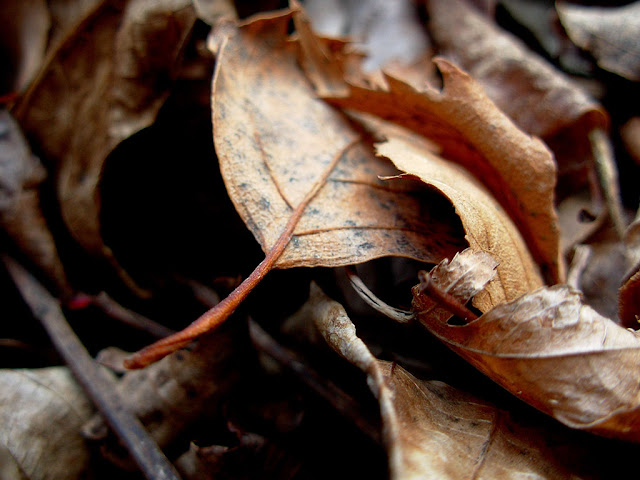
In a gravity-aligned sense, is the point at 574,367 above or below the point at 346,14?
below

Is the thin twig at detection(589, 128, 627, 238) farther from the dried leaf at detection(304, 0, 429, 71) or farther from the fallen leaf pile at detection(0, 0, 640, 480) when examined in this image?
the dried leaf at detection(304, 0, 429, 71)

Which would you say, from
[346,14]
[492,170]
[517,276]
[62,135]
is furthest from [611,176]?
[62,135]

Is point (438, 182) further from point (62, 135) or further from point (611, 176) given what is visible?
point (62, 135)

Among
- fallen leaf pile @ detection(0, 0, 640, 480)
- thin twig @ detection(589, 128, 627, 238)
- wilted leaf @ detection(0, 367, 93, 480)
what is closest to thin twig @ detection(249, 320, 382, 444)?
fallen leaf pile @ detection(0, 0, 640, 480)

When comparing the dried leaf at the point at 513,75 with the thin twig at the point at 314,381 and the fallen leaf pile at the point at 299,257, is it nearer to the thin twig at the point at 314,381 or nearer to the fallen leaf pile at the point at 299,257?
the fallen leaf pile at the point at 299,257

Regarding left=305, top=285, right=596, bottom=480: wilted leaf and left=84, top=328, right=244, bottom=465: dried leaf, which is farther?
left=84, top=328, right=244, bottom=465: dried leaf

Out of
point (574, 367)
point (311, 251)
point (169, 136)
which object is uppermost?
point (169, 136)
